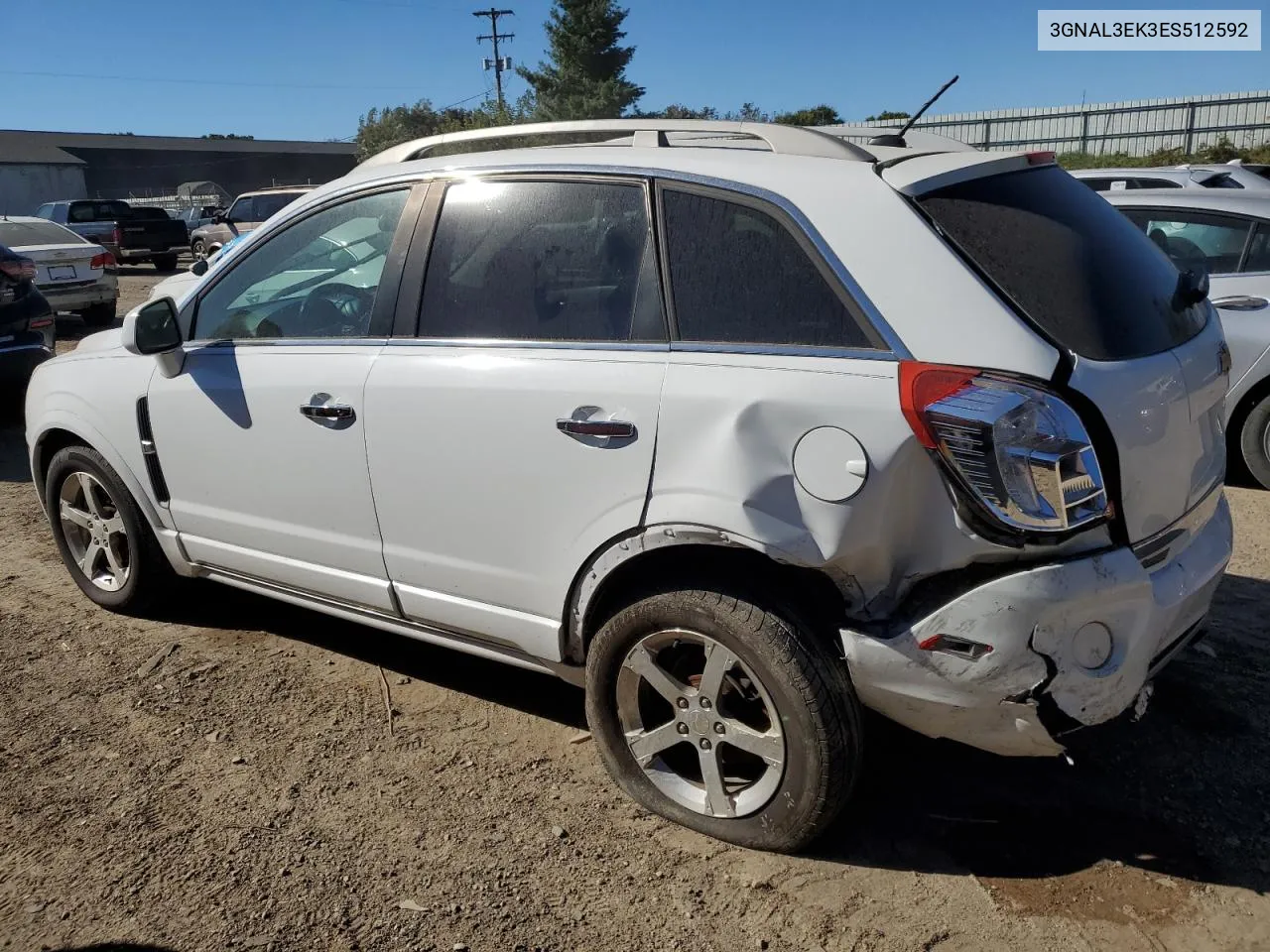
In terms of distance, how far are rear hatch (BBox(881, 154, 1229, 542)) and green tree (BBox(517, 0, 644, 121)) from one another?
44.4m

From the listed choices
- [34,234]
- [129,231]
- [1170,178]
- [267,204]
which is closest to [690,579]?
[1170,178]

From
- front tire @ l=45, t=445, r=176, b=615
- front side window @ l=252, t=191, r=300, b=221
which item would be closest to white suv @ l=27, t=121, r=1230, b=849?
front tire @ l=45, t=445, r=176, b=615

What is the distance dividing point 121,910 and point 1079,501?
2.57 meters

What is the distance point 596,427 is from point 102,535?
2711 mm

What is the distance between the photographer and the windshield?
527 inches

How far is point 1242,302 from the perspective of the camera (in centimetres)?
584

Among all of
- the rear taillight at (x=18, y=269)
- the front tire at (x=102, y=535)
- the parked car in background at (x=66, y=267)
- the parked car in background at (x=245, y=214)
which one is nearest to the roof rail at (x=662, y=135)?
the front tire at (x=102, y=535)

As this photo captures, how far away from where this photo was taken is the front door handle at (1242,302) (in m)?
5.80

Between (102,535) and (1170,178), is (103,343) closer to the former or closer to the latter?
(102,535)

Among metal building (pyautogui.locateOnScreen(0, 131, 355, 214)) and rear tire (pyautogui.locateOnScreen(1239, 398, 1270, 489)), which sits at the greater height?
metal building (pyautogui.locateOnScreen(0, 131, 355, 214))

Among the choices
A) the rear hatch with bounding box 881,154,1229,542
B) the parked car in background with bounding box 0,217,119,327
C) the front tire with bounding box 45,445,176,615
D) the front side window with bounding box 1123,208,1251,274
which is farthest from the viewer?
the parked car in background with bounding box 0,217,119,327

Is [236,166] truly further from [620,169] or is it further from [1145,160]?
[620,169]

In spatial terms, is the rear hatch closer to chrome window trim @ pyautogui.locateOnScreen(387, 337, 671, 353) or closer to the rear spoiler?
the rear spoiler

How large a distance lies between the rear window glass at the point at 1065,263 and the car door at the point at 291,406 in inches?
68.5
